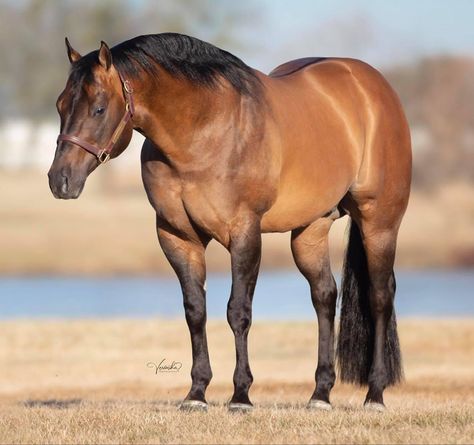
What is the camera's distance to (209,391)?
1050 centimetres

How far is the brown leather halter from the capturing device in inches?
249

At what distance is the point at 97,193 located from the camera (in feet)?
105

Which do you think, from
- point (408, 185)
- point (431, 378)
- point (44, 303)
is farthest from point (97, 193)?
point (408, 185)

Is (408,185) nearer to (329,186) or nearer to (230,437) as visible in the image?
(329,186)

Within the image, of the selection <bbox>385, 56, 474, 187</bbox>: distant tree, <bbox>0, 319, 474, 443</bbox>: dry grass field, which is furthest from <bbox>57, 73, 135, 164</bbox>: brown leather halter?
<bbox>385, 56, 474, 187</bbox>: distant tree

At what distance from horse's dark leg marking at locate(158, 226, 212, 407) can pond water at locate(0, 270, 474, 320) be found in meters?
8.95

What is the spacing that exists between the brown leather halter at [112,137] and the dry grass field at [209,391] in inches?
54.2

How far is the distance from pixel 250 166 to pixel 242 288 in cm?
68

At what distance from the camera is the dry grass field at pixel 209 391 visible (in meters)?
5.99

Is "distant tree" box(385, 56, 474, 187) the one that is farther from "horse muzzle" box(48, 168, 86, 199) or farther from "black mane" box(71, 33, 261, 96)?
"horse muzzle" box(48, 168, 86, 199)

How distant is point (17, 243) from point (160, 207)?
19.4 metres

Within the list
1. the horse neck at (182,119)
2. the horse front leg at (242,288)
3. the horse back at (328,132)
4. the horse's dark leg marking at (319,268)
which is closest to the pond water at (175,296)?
the horse's dark leg marking at (319,268)

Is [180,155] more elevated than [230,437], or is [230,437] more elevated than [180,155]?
[180,155]

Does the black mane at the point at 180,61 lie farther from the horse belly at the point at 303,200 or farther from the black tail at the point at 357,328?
the black tail at the point at 357,328
